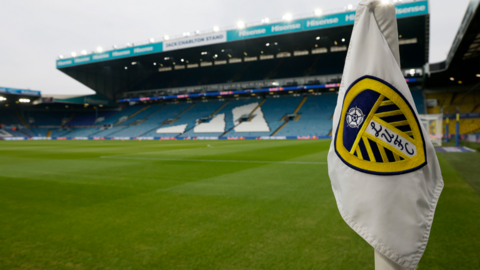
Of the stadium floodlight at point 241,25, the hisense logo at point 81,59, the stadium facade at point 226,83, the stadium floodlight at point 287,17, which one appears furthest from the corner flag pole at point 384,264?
the hisense logo at point 81,59

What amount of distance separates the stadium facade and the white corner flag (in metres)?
26.7

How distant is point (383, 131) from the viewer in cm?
110

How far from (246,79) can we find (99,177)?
40115mm

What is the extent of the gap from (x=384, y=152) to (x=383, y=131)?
0.09 m

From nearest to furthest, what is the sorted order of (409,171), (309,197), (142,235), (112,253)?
(409,171) → (112,253) → (142,235) → (309,197)

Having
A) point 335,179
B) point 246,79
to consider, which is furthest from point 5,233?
point 246,79

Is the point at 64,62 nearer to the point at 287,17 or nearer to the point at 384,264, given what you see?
the point at 287,17

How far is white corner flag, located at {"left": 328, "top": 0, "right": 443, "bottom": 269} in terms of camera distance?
107 cm

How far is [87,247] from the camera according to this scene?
247cm

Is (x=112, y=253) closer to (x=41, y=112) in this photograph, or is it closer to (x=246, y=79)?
(x=246, y=79)

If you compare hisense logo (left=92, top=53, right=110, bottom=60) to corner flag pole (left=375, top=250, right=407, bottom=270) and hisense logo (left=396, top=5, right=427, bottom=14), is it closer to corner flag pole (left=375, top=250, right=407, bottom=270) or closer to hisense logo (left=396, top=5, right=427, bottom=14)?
hisense logo (left=396, top=5, right=427, bottom=14)

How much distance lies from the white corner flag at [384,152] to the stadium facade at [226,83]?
2669cm

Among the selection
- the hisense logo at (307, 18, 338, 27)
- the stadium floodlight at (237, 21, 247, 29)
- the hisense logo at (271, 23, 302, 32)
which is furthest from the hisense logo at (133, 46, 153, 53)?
the hisense logo at (307, 18, 338, 27)

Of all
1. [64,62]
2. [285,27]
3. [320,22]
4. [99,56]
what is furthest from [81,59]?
[320,22]
